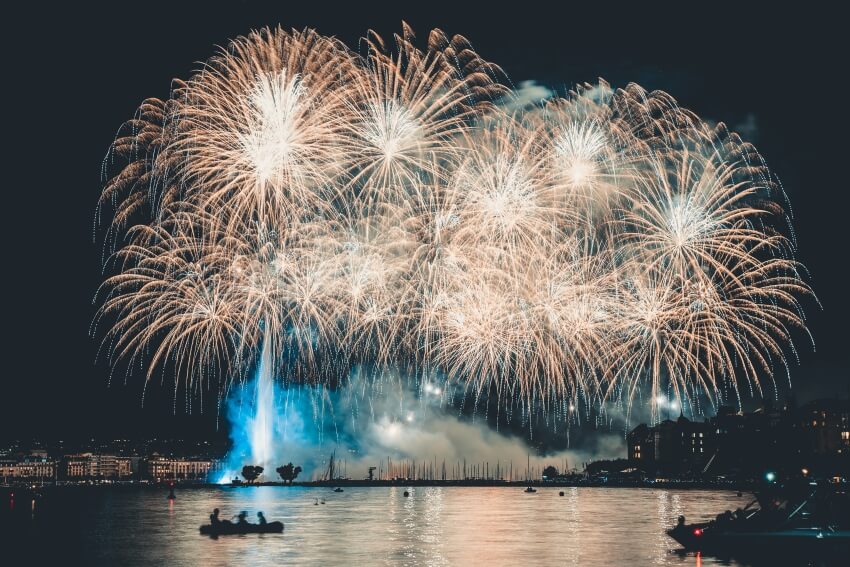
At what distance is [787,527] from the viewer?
4294 cm

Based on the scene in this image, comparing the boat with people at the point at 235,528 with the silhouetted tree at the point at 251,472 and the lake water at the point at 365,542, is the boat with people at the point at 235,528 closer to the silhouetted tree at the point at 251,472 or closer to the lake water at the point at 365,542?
the lake water at the point at 365,542

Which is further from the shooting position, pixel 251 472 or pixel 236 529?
pixel 251 472

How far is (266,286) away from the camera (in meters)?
57.2

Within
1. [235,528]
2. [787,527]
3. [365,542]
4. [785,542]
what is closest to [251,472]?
[235,528]

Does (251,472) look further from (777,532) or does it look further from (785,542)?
(785,542)

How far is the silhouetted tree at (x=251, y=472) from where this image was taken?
187 m

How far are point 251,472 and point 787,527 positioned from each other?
16037cm

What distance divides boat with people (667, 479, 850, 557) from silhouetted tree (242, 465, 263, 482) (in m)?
151

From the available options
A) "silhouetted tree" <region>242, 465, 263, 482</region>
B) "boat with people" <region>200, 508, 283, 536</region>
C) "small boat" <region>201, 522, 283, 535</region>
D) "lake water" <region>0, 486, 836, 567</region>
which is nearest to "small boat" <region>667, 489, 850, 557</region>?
"lake water" <region>0, 486, 836, 567</region>

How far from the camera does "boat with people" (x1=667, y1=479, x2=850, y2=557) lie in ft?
139

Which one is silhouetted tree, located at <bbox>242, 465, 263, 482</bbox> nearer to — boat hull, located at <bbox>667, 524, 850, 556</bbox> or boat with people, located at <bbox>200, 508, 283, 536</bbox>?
boat with people, located at <bbox>200, 508, 283, 536</bbox>

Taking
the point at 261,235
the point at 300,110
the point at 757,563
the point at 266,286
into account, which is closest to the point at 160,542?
the point at 266,286

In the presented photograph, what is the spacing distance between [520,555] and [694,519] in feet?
110

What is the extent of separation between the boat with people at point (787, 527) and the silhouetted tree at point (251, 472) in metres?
151
